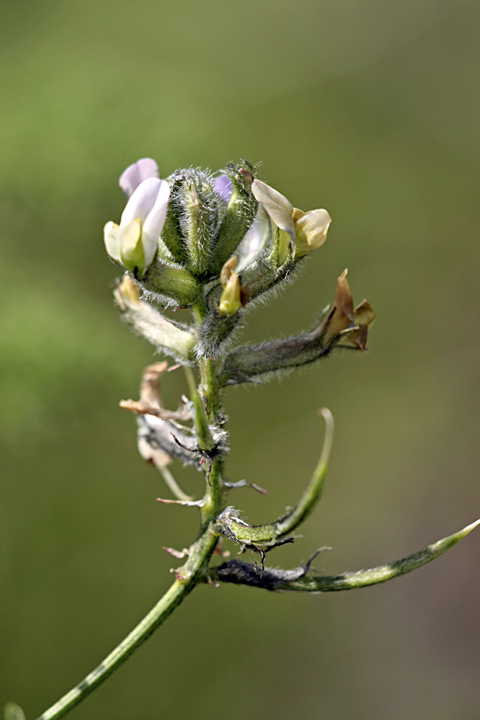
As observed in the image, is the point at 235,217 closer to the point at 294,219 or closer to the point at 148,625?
the point at 294,219

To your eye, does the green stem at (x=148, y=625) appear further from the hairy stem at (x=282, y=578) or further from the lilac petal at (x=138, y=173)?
the lilac petal at (x=138, y=173)

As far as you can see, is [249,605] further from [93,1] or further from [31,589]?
[93,1]

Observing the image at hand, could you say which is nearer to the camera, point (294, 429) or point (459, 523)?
point (294, 429)

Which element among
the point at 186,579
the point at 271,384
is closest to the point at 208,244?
the point at 186,579

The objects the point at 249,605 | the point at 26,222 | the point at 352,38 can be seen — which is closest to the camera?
the point at 26,222

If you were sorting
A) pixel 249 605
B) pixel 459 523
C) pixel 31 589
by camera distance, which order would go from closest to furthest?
pixel 31 589
pixel 249 605
pixel 459 523

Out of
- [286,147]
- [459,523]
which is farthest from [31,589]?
[286,147]
